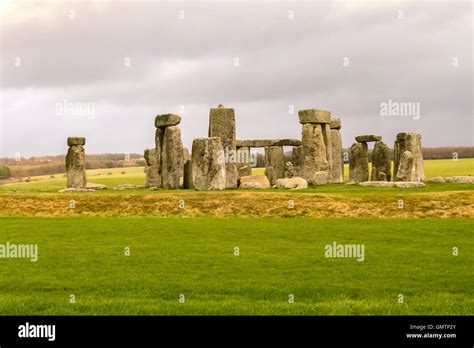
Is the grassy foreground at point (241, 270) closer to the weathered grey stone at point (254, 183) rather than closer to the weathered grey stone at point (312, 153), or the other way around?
the weathered grey stone at point (254, 183)

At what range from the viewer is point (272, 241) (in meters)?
20.8

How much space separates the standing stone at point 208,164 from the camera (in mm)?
35188

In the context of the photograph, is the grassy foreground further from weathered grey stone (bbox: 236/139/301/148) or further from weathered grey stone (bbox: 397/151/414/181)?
weathered grey stone (bbox: 236/139/301/148)

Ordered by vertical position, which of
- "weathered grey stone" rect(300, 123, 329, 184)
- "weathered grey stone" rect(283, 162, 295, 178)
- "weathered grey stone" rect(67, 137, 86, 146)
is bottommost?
"weathered grey stone" rect(283, 162, 295, 178)

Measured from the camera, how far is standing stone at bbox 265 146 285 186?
145 ft

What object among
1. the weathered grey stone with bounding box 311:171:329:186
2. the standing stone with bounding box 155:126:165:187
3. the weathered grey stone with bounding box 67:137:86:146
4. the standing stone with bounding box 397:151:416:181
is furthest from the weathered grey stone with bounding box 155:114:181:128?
the standing stone with bounding box 397:151:416:181

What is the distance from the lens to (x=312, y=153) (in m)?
40.0

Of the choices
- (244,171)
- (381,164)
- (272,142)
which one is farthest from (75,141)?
(381,164)

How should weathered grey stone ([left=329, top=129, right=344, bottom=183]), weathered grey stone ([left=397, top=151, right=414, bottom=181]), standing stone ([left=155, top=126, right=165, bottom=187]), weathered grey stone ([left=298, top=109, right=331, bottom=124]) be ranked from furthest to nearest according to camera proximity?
weathered grey stone ([left=329, top=129, right=344, bottom=183]) → weathered grey stone ([left=298, top=109, right=331, bottom=124]) → standing stone ([left=155, top=126, right=165, bottom=187]) → weathered grey stone ([left=397, top=151, right=414, bottom=181])

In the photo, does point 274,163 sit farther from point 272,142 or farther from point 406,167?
A: point 406,167

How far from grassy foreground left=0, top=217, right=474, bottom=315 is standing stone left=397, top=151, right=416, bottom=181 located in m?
13.1
